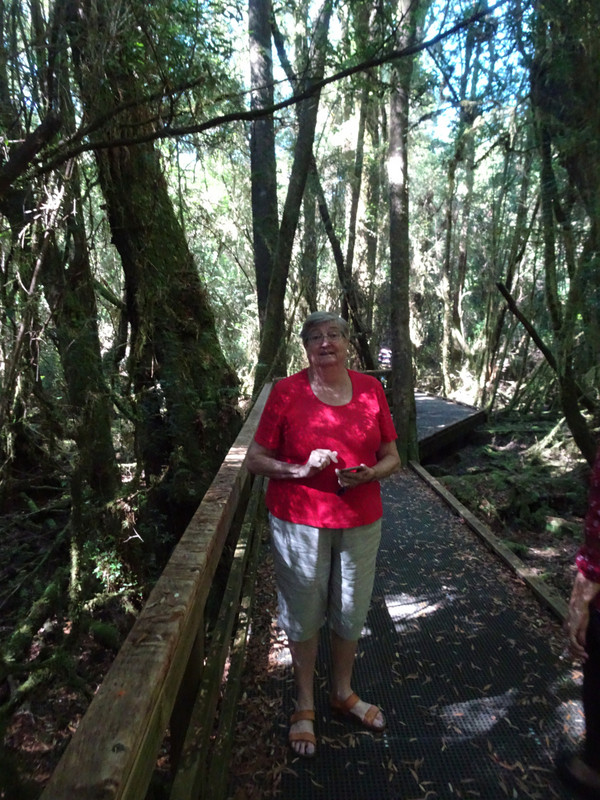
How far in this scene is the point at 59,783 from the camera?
33.9 inches

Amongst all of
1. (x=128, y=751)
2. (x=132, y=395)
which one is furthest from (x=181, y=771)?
(x=132, y=395)

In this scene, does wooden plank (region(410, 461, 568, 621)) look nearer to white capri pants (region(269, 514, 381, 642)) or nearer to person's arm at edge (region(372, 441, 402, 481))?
white capri pants (region(269, 514, 381, 642))

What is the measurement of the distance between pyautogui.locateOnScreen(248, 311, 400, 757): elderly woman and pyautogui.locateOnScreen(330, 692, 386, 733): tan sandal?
0.19 m

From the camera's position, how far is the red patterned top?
5.30 ft

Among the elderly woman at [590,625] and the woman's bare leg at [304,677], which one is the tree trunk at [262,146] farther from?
the elderly woman at [590,625]

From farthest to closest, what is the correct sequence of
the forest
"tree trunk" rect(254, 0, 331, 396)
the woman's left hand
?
1. "tree trunk" rect(254, 0, 331, 396)
2. the forest
3. the woman's left hand

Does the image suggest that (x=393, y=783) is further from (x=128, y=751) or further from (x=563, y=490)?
(x=563, y=490)

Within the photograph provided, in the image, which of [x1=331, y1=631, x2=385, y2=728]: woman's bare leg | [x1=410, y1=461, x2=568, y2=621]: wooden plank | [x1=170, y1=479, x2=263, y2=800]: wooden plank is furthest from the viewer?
[x1=410, y1=461, x2=568, y2=621]: wooden plank

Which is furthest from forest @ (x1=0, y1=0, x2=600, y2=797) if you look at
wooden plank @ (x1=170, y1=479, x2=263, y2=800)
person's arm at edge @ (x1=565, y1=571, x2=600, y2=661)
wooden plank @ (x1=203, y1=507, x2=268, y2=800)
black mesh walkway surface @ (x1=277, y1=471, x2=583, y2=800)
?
person's arm at edge @ (x1=565, y1=571, x2=600, y2=661)

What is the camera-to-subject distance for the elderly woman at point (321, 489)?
6.82 ft

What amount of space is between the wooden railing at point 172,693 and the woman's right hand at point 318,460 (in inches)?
16.7

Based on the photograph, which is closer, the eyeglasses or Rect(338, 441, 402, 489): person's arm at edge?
Rect(338, 441, 402, 489): person's arm at edge

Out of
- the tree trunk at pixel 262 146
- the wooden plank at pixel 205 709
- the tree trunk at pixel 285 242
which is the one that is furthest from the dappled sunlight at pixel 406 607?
the tree trunk at pixel 262 146

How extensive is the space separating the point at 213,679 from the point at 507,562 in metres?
2.94
